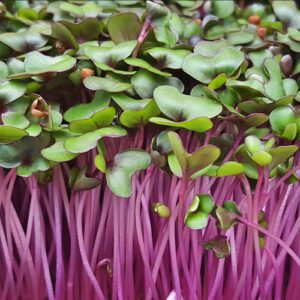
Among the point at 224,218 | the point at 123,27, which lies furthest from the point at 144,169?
the point at 123,27

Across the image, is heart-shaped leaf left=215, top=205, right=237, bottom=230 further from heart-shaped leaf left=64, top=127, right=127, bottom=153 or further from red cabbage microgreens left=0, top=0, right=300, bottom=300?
heart-shaped leaf left=64, top=127, right=127, bottom=153

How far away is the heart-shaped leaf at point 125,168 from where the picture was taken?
799 millimetres

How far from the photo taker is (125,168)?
2.71 ft

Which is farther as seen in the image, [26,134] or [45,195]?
[45,195]

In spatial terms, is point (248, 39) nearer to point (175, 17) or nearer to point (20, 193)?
point (175, 17)

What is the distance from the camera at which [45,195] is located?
0.96m

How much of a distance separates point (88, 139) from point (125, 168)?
79mm

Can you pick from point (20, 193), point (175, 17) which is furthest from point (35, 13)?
point (20, 193)

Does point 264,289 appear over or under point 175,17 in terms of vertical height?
under

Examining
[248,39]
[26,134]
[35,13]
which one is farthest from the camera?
[35,13]

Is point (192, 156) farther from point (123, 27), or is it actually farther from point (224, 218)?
point (123, 27)

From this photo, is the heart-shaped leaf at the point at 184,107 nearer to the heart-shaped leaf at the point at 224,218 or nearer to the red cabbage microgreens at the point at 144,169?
the red cabbage microgreens at the point at 144,169

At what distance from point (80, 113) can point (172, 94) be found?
18 centimetres

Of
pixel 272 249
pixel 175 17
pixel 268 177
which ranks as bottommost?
pixel 272 249
